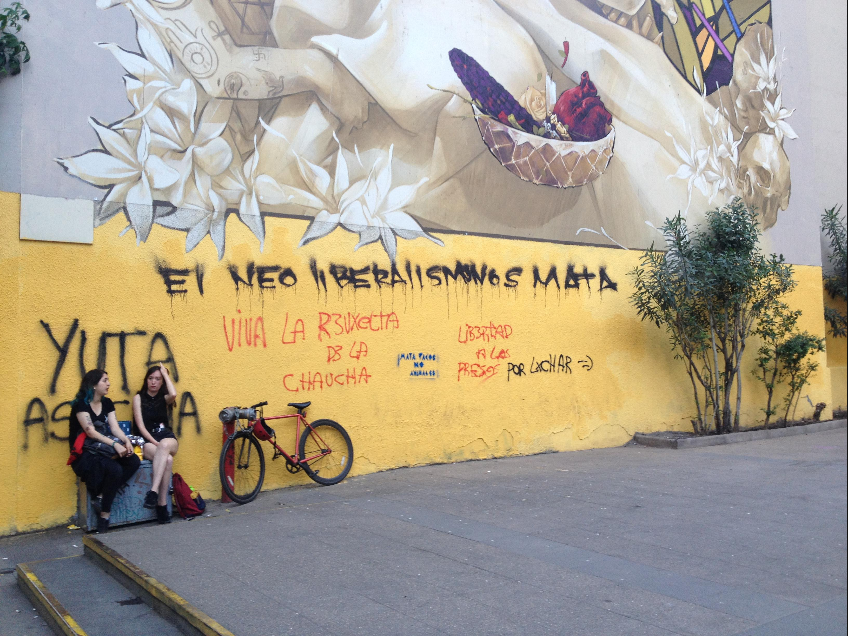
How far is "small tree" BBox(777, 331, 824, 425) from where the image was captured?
40.4 feet

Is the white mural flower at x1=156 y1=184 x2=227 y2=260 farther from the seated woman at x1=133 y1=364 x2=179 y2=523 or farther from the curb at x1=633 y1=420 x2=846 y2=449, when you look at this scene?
the curb at x1=633 y1=420 x2=846 y2=449

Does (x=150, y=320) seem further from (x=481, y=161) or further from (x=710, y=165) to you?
(x=710, y=165)

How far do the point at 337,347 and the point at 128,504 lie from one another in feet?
9.15

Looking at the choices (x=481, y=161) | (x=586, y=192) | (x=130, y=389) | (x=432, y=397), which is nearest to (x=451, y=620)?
(x=130, y=389)

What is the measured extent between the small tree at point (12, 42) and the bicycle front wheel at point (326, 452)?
14.6ft

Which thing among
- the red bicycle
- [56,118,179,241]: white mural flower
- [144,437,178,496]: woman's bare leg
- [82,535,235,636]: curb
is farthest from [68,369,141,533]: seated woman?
[56,118,179,241]: white mural flower

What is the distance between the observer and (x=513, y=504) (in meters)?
7.19

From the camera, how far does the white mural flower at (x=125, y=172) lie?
7.12 m

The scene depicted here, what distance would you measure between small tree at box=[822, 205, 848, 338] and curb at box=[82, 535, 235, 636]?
12.9 metres

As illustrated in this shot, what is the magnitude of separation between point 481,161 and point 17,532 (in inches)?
264

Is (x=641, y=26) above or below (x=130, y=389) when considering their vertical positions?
above

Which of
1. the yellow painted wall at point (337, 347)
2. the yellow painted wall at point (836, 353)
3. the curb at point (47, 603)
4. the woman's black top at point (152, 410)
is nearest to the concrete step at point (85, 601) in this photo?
the curb at point (47, 603)

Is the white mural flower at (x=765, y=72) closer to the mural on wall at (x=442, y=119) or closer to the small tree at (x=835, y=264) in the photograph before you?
the mural on wall at (x=442, y=119)

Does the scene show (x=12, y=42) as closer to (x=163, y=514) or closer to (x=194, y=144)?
(x=194, y=144)
